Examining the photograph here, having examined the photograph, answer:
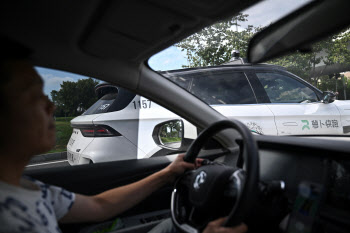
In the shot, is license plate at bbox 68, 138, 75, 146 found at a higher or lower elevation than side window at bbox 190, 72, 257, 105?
lower

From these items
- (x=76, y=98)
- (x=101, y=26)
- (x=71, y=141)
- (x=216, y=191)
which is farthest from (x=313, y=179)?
(x=76, y=98)

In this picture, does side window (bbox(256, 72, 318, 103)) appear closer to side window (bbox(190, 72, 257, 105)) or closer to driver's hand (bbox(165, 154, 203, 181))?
side window (bbox(190, 72, 257, 105))

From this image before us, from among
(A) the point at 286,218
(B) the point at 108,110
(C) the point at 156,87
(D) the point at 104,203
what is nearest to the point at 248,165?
(A) the point at 286,218

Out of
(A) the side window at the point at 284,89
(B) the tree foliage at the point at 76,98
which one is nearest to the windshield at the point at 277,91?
(A) the side window at the point at 284,89

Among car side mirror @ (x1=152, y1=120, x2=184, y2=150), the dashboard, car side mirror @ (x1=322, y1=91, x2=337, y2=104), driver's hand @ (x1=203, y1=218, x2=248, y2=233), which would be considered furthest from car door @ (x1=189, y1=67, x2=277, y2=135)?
driver's hand @ (x1=203, y1=218, x2=248, y2=233)

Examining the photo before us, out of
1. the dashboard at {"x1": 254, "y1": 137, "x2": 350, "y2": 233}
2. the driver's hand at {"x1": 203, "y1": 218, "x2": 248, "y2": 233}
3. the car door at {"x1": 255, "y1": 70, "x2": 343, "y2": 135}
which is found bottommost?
the driver's hand at {"x1": 203, "y1": 218, "x2": 248, "y2": 233}

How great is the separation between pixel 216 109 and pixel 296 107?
3.41ft

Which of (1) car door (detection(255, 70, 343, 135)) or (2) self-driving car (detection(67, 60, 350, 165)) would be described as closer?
(2) self-driving car (detection(67, 60, 350, 165))

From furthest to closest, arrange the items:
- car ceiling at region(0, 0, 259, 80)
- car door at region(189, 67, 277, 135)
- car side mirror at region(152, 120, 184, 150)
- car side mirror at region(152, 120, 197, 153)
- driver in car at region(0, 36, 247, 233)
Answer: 1. car door at region(189, 67, 277, 135)
2. car side mirror at region(152, 120, 184, 150)
3. car side mirror at region(152, 120, 197, 153)
4. car ceiling at region(0, 0, 259, 80)
5. driver in car at region(0, 36, 247, 233)

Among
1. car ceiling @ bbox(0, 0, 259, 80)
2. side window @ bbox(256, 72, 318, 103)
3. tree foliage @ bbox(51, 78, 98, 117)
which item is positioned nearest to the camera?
car ceiling @ bbox(0, 0, 259, 80)

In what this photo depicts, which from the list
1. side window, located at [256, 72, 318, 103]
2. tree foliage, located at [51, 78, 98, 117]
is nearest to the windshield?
side window, located at [256, 72, 318, 103]

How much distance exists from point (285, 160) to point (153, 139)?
1.54m

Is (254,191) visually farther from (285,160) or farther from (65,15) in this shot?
(65,15)

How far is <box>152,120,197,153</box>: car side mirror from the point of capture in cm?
263
